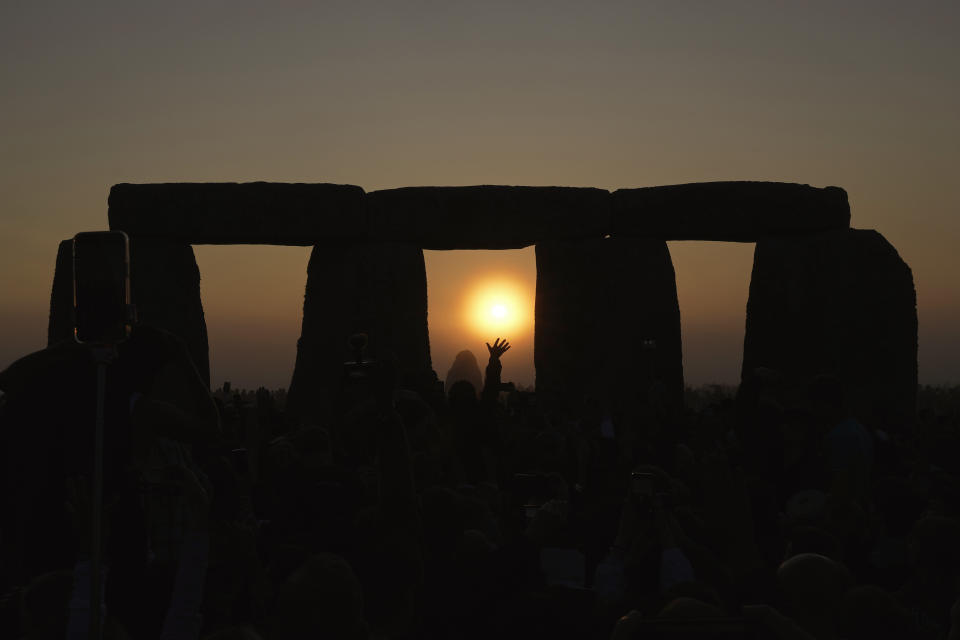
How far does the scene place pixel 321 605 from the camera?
10.0 ft

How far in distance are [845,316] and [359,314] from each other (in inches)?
272

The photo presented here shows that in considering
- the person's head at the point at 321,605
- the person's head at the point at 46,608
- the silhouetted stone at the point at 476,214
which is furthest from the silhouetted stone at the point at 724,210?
the person's head at the point at 321,605

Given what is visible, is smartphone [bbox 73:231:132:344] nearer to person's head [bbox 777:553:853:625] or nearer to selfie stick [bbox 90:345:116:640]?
selfie stick [bbox 90:345:116:640]

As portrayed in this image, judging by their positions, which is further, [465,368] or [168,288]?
[465,368]

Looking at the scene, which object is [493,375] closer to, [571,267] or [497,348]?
[497,348]

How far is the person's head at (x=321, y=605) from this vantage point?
10.0 feet

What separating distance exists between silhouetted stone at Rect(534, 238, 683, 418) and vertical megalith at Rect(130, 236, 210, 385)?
16.5 ft

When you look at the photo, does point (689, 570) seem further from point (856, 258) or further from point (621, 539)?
point (856, 258)

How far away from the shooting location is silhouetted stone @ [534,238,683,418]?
17.1 m

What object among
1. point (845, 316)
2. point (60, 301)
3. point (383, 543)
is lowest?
point (383, 543)

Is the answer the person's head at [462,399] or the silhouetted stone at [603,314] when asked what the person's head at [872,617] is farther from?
the silhouetted stone at [603,314]

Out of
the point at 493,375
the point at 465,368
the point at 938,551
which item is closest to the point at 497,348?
the point at 493,375

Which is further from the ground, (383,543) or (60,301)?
(60,301)

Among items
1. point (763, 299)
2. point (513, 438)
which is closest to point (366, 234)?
point (763, 299)
